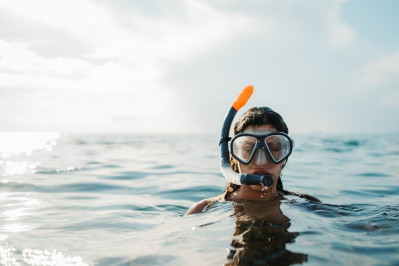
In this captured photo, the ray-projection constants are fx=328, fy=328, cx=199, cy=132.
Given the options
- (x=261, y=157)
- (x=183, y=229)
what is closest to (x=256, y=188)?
(x=261, y=157)

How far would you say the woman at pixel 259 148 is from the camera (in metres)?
3.00

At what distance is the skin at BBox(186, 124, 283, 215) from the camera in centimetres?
305

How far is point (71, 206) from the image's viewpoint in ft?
13.5

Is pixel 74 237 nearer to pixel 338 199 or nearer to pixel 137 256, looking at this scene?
pixel 137 256

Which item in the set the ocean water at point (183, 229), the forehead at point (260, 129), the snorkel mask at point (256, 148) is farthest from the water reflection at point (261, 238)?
the forehead at point (260, 129)

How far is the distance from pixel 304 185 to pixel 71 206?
4154 mm

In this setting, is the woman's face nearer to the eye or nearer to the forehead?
the forehead

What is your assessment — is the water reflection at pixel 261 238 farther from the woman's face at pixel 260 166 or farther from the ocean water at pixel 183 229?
the woman's face at pixel 260 166

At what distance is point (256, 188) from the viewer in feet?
10.4

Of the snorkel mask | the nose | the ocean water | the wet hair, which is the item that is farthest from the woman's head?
the ocean water

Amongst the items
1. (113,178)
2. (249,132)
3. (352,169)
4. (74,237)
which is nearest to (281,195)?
(249,132)

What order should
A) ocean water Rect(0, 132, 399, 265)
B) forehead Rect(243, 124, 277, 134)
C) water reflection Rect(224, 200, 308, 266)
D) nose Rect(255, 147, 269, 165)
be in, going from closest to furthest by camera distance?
water reflection Rect(224, 200, 308, 266) < ocean water Rect(0, 132, 399, 265) < nose Rect(255, 147, 269, 165) < forehead Rect(243, 124, 277, 134)

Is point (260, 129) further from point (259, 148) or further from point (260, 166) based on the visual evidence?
point (260, 166)

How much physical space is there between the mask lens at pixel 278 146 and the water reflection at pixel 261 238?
47cm
